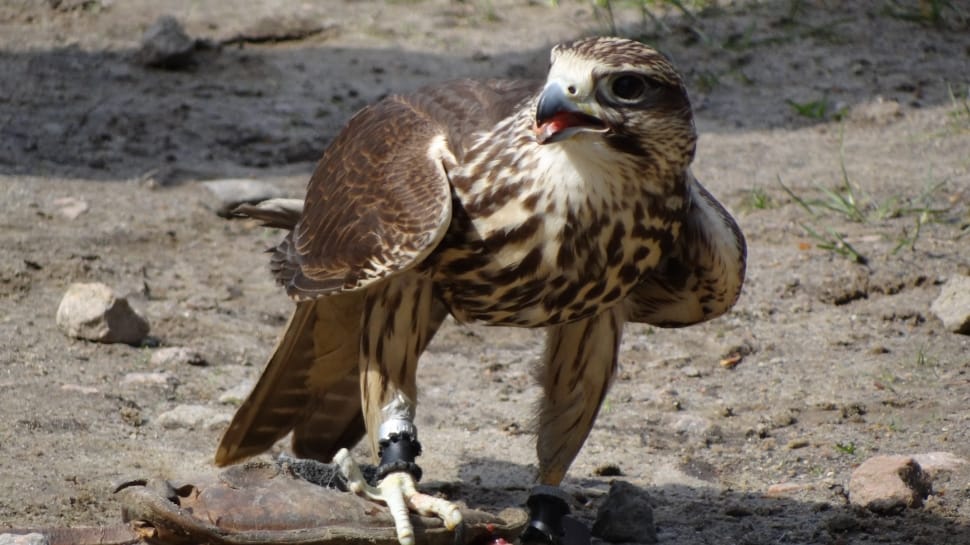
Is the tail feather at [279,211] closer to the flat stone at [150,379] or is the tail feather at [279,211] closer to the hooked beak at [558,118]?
the flat stone at [150,379]

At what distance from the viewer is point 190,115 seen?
7398mm

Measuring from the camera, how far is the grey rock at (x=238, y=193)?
21.2 ft

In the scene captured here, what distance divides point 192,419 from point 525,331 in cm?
156

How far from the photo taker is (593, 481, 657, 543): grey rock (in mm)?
3998

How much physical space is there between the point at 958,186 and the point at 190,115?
3.78m

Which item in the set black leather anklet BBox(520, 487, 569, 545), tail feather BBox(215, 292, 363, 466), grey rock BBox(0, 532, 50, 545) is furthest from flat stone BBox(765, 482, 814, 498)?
grey rock BBox(0, 532, 50, 545)

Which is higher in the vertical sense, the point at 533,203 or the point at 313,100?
the point at 533,203

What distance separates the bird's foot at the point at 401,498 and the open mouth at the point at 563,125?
97cm

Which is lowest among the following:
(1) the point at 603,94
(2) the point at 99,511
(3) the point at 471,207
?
(2) the point at 99,511

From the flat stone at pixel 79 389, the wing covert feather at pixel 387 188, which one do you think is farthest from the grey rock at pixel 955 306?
the flat stone at pixel 79 389

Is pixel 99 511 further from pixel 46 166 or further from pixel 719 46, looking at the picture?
pixel 719 46

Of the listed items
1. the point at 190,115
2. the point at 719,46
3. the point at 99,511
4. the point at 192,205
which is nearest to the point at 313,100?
the point at 190,115

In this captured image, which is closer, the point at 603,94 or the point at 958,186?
the point at 603,94

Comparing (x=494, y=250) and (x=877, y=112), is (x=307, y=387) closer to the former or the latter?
(x=494, y=250)
